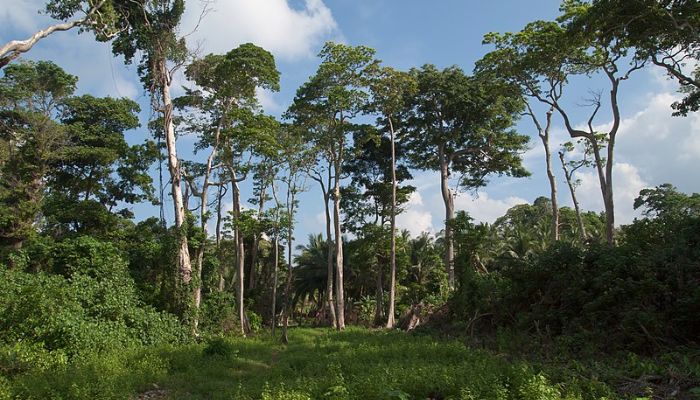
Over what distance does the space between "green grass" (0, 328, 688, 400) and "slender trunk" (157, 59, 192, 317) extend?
4.61 metres

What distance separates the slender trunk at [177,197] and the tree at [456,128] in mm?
13592

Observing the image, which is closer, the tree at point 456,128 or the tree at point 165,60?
the tree at point 165,60

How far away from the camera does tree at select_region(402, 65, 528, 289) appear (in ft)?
88.4

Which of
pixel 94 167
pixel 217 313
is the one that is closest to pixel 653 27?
pixel 217 313

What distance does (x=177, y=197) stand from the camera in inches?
761

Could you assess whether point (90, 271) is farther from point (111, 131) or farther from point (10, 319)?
point (111, 131)

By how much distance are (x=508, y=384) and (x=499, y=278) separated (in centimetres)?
1085

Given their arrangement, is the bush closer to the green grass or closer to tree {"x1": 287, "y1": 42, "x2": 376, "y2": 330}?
the green grass

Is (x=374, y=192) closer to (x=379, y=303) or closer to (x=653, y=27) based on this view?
(x=379, y=303)

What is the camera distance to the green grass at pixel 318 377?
6383mm

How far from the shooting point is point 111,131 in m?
25.0

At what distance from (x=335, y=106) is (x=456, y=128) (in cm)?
718

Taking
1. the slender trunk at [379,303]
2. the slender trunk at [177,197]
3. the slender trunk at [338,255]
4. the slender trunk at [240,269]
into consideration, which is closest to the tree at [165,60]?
the slender trunk at [177,197]

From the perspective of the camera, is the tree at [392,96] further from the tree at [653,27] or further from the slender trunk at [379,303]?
the tree at [653,27]
